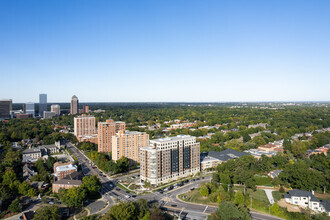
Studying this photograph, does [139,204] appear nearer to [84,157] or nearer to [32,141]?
[84,157]

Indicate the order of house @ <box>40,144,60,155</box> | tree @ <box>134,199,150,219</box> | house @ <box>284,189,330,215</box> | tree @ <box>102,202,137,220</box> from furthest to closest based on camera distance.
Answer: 1. house @ <box>40,144,60,155</box>
2. house @ <box>284,189,330,215</box>
3. tree @ <box>134,199,150,219</box>
4. tree @ <box>102,202,137,220</box>

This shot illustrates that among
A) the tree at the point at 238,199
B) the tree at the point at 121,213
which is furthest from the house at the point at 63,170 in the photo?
the tree at the point at 238,199

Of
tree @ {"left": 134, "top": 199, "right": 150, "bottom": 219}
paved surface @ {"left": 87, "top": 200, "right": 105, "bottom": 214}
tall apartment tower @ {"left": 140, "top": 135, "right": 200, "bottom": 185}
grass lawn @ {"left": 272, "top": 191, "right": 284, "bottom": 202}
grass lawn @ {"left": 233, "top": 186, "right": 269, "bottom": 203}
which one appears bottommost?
paved surface @ {"left": 87, "top": 200, "right": 105, "bottom": 214}

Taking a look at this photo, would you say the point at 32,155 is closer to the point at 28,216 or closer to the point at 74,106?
the point at 28,216

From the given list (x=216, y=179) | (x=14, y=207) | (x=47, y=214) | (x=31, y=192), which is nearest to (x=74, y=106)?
(x=31, y=192)

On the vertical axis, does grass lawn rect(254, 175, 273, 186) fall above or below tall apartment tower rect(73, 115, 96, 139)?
below

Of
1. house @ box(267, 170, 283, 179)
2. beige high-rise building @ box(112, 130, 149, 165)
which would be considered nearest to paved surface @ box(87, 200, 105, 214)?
beige high-rise building @ box(112, 130, 149, 165)

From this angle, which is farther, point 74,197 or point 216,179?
point 216,179

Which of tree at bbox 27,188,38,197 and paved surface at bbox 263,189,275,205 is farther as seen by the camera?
tree at bbox 27,188,38,197

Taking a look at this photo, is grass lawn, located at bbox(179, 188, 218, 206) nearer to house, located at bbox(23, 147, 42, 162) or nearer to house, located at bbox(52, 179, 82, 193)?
house, located at bbox(52, 179, 82, 193)
